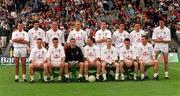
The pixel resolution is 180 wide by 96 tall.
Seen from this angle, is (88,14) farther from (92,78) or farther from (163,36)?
(92,78)

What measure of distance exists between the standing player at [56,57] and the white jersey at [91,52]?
3.19 feet

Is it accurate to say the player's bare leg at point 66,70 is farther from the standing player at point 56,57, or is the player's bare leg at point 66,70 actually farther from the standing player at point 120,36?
the standing player at point 120,36

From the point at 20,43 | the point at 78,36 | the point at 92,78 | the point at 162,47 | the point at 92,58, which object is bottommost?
the point at 92,78

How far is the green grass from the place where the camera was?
15.8m

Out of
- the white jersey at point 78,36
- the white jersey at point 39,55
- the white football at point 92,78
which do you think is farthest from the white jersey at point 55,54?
the white football at point 92,78

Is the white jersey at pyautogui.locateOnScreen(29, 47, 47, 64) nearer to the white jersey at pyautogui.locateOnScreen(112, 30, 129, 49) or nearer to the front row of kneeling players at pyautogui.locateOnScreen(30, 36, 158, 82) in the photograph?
the front row of kneeling players at pyautogui.locateOnScreen(30, 36, 158, 82)

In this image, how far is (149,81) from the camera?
1911 cm

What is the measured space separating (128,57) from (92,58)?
4.28 feet

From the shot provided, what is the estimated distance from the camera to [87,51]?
19.6 metres

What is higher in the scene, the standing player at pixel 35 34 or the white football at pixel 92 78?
the standing player at pixel 35 34

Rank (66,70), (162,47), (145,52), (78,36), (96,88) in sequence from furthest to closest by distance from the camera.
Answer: (162,47), (78,36), (145,52), (66,70), (96,88)

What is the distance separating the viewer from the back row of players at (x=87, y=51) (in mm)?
19031

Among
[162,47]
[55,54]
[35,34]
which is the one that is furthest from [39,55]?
[162,47]

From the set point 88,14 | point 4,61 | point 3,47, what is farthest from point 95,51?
point 88,14
